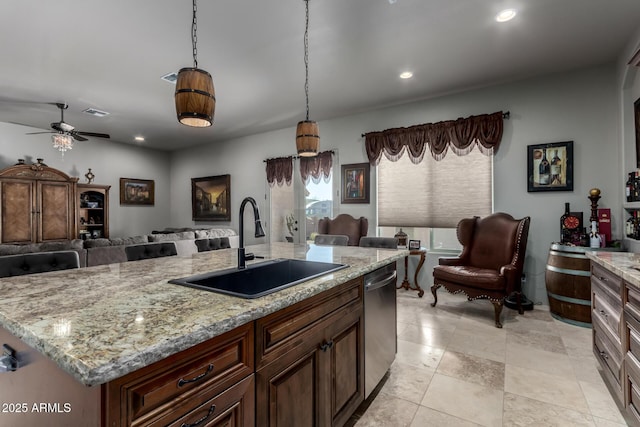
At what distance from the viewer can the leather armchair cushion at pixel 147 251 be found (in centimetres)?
229

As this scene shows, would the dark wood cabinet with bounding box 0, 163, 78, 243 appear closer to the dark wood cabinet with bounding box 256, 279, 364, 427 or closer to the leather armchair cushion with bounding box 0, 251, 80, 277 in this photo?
the leather armchair cushion with bounding box 0, 251, 80, 277

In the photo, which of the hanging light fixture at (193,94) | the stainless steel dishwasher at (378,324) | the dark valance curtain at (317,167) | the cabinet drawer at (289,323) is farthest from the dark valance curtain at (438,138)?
the hanging light fixture at (193,94)

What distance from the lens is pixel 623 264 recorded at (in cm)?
173

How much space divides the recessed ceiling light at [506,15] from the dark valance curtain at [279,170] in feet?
12.6

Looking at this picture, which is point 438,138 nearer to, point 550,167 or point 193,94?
point 550,167

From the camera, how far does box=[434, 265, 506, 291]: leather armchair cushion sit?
304 cm

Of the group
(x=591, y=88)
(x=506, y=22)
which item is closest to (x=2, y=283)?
(x=506, y=22)

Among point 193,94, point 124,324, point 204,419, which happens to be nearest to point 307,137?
point 193,94

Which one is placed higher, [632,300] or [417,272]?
[632,300]

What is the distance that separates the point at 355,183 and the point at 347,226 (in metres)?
0.74

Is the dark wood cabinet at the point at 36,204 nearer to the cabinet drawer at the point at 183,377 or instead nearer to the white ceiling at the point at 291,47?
the white ceiling at the point at 291,47

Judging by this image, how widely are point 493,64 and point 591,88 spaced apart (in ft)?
3.93

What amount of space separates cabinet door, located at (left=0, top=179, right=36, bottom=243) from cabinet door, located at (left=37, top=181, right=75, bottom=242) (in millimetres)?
107

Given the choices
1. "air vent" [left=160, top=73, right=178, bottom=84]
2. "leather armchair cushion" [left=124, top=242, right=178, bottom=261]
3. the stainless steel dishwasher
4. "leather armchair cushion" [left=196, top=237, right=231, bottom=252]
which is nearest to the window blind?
the stainless steel dishwasher
